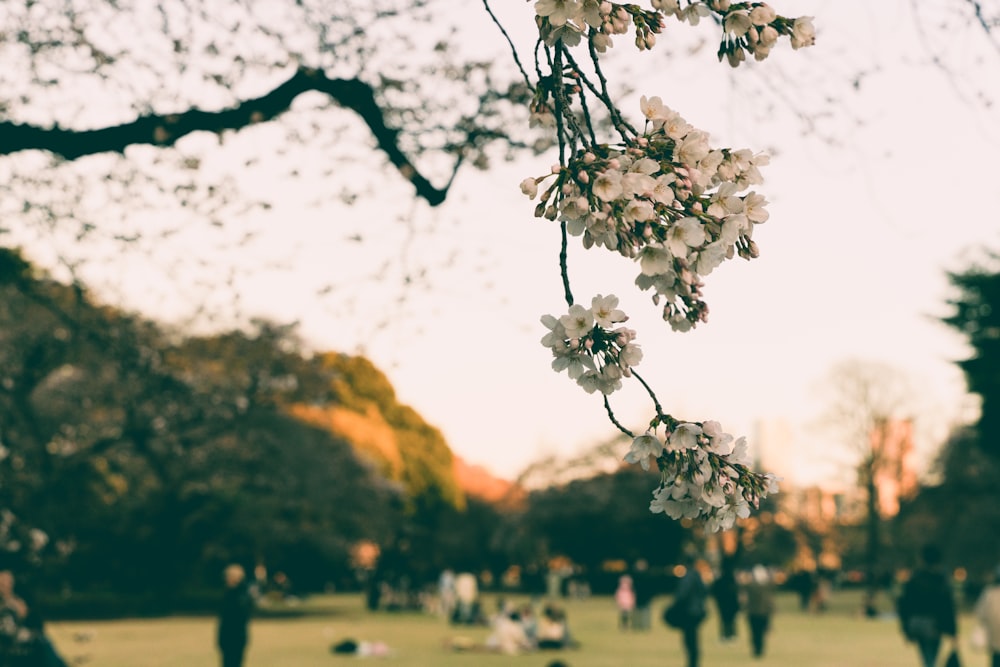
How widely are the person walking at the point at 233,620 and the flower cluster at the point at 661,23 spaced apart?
12040 mm

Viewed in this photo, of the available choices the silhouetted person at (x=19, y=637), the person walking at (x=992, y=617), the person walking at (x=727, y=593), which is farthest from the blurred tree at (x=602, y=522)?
the silhouetted person at (x=19, y=637)

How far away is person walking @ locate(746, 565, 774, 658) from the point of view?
765 inches

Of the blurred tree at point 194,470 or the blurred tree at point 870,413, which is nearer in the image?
the blurred tree at point 194,470

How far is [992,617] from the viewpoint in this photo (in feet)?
31.7

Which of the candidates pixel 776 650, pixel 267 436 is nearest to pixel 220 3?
pixel 776 650

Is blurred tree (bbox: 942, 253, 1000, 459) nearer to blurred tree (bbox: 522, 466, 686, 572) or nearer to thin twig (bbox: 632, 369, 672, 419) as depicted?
blurred tree (bbox: 522, 466, 686, 572)

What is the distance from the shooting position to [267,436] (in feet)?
101

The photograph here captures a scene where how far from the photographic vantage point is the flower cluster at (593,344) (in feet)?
7.68

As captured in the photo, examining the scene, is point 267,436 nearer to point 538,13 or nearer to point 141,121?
point 141,121

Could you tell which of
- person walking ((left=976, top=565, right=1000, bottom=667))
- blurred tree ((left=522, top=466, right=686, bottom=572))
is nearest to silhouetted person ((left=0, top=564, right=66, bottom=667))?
person walking ((left=976, top=565, right=1000, bottom=667))

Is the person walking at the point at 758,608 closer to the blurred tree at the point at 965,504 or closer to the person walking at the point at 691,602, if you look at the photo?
the person walking at the point at 691,602

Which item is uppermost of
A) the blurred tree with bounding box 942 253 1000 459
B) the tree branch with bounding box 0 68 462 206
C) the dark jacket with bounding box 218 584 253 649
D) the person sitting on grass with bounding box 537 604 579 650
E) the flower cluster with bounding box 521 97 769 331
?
the blurred tree with bounding box 942 253 1000 459

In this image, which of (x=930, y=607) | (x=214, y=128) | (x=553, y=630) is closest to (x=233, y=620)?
(x=930, y=607)

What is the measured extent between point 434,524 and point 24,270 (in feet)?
137
